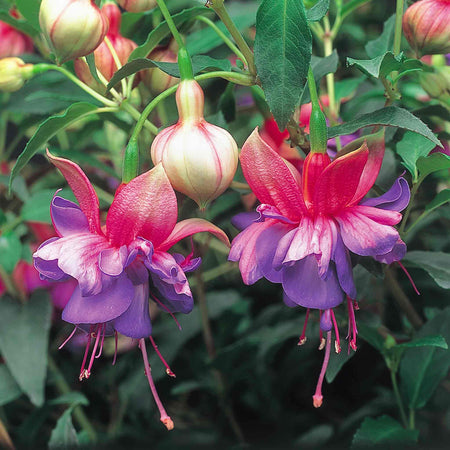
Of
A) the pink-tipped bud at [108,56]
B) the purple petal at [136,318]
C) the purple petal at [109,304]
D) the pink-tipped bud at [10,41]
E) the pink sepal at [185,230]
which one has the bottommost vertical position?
the purple petal at [136,318]

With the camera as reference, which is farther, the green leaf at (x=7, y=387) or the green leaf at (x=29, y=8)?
Result: the green leaf at (x=7, y=387)

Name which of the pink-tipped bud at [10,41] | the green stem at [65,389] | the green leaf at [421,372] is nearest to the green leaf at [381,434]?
the green leaf at [421,372]

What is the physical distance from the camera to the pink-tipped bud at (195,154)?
50 cm

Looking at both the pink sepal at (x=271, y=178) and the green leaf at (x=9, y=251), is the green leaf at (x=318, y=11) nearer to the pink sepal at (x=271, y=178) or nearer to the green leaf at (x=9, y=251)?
the pink sepal at (x=271, y=178)

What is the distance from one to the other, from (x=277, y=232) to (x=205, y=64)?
0.18 meters

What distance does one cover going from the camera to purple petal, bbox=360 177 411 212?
509 millimetres

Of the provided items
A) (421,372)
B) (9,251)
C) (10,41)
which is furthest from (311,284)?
(10,41)

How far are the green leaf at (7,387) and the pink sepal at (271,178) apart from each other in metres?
0.53

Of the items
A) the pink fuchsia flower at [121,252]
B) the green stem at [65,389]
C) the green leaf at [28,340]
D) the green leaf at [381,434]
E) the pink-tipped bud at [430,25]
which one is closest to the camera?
the pink fuchsia flower at [121,252]

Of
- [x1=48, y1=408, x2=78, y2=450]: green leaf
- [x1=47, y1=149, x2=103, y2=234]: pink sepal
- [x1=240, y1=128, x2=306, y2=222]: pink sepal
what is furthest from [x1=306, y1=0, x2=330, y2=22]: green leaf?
[x1=48, y1=408, x2=78, y2=450]: green leaf

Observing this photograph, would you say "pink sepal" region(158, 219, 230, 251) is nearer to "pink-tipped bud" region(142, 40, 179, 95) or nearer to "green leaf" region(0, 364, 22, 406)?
"pink-tipped bud" region(142, 40, 179, 95)

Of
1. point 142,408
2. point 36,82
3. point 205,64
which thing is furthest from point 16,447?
point 205,64

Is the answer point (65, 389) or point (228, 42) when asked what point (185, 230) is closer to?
point (228, 42)

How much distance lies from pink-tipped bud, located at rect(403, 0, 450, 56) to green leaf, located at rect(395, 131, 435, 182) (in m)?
0.09
